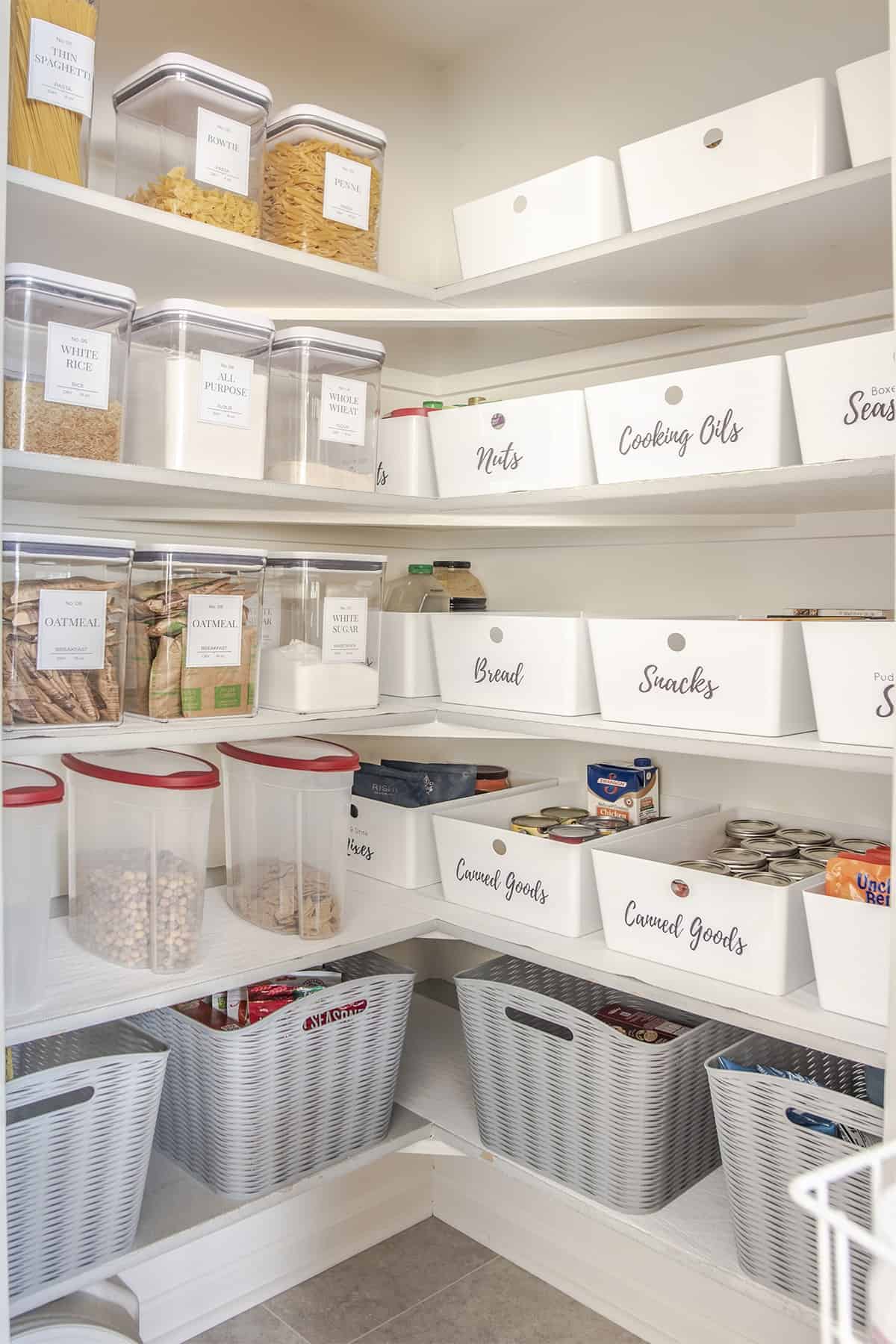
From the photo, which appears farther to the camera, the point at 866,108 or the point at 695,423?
the point at 695,423

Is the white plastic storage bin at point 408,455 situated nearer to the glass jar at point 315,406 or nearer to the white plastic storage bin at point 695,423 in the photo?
the glass jar at point 315,406

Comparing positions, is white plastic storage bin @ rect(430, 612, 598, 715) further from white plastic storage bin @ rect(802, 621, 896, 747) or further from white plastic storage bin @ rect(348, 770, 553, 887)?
white plastic storage bin @ rect(802, 621, 896, 747)

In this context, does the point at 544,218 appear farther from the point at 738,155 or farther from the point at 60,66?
the point at 60,66

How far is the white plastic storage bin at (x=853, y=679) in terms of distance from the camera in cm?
148

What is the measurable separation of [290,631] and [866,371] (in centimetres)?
103

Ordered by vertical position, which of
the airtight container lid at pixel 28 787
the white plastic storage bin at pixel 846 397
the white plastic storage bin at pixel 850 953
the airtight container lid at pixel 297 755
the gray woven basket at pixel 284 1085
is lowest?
the gray woven basket at pixel 284 1085

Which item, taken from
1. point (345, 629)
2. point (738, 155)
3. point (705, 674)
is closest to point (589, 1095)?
point (705, 674)

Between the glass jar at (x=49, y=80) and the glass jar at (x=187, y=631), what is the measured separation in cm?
57

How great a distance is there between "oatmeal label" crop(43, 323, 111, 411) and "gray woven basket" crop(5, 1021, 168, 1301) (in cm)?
96

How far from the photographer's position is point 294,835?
196 centimetres

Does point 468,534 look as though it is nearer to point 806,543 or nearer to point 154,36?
point 806,543

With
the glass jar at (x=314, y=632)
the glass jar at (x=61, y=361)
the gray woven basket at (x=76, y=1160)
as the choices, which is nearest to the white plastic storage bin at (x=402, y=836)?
the glass jar at (x=314, y=632)

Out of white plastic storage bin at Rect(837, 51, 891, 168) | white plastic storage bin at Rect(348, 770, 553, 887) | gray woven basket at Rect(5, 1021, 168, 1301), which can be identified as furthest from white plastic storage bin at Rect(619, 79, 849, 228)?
gray woven basket at Rect(5, 1021, 168, 1301)

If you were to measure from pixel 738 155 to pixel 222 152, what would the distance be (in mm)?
810
